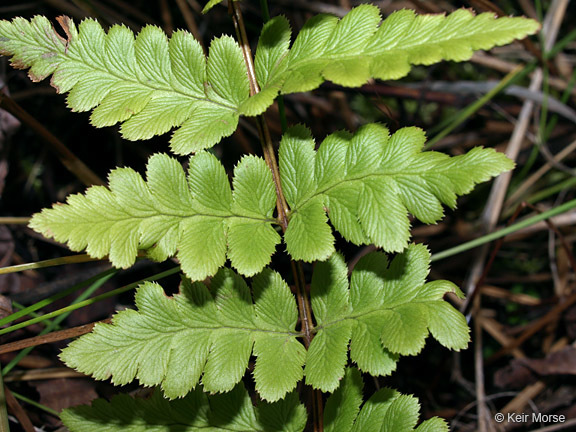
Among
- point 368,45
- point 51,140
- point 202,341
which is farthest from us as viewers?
point 51,140

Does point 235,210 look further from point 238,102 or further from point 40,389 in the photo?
point 40,389

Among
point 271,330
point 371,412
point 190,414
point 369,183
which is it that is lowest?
point 371,412

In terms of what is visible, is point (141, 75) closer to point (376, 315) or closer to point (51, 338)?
point (51, 338)

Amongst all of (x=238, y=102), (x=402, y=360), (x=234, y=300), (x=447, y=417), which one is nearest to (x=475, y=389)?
(x=447, y=417)

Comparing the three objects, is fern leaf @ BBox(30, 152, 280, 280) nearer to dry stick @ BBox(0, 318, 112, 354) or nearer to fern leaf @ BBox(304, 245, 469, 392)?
fern leaf @ BBox(304, 245, 469, 392)

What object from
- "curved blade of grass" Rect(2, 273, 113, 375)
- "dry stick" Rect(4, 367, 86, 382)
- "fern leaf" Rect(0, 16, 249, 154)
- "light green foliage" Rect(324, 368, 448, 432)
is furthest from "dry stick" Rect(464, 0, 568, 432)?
"dry stick" Rect(4, 367, 86, 382)

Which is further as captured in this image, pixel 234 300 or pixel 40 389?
pixel 40 389

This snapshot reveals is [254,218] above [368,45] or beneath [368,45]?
beneath

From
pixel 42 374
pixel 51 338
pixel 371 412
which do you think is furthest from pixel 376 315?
pixel 42 374
